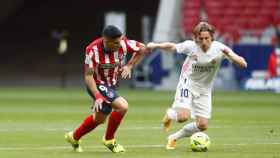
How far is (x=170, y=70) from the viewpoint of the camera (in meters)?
40.4

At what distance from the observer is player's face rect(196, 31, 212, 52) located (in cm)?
1507

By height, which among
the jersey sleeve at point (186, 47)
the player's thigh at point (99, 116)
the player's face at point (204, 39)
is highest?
the player's face at point (204, 39)

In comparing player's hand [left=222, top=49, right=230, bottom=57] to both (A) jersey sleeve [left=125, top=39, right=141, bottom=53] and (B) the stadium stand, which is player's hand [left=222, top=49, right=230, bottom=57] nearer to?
(A) jersey sleeve [left=125, top=39, right=141, bottom=53]

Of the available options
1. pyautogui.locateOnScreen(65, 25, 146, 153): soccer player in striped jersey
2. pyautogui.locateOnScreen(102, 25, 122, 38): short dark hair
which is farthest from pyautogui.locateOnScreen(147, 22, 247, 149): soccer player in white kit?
pyautogui.locateOnScreen(102, 25, 122, 38): short dark hair

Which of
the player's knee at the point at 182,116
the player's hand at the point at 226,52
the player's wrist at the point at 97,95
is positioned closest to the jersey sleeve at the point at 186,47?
the player's hand at the point at 226,52

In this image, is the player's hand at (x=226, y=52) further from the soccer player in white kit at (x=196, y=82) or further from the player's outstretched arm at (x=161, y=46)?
the player's outstretched arm at (x=161, y=46)

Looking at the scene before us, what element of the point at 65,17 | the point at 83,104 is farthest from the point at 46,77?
the point at 83,104

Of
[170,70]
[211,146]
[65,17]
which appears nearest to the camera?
[211,146]

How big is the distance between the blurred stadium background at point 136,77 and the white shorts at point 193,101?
0.59 meters

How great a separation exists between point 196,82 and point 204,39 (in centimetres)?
86

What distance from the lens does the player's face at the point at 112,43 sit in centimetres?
1454

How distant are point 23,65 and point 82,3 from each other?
8.15 meters

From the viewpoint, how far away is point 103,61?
48.5 ft

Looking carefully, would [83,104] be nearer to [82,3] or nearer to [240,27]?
[240,27]
